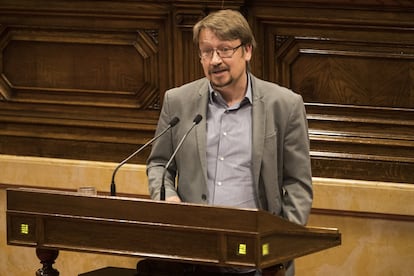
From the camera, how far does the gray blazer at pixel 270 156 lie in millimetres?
4570

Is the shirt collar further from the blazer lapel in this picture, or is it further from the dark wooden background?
the dark wooden background

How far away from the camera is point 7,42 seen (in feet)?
21.9

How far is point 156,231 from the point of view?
414 cm

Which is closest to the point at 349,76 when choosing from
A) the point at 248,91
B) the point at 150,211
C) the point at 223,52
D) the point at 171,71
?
the point at 171,71

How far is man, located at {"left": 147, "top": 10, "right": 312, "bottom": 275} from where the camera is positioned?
4.52m

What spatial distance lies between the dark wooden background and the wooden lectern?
170 cm

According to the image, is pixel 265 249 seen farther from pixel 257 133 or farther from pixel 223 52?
pixel 223 52

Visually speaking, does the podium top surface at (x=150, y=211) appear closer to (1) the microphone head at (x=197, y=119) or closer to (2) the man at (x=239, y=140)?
(2) the man at (x=239, y=140)

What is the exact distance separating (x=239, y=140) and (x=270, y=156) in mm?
138

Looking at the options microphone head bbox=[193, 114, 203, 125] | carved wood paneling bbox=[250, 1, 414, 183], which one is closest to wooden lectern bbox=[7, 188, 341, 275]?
microphone head bbox=[193, 114, 203, 125]

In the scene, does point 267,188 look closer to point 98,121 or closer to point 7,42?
point 98,121

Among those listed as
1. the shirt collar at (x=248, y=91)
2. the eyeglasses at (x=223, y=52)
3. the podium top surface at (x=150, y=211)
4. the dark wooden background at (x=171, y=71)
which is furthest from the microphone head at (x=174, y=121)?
the dark wooden background at (x=171, y=71)

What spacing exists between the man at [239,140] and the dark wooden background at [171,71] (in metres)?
1.27

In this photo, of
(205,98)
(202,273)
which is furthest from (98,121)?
(202,273)
